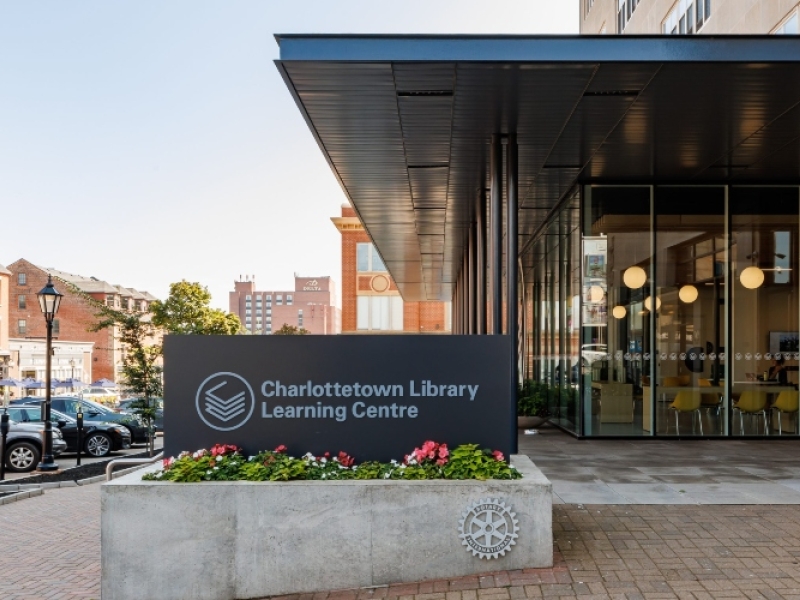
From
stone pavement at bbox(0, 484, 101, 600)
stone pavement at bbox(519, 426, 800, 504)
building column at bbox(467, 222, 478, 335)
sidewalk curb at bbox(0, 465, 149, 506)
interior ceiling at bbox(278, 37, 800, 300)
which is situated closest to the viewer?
stone pavement at bbox(0, 484, 101, 600)

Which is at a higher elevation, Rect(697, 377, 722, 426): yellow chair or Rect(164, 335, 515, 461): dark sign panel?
Rect(164, 335, 515, 461): dark sign panel

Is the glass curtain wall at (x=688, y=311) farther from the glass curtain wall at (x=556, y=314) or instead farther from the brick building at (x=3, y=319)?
the brick building at (x=3, y=319)

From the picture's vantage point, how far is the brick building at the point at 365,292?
2421 inches

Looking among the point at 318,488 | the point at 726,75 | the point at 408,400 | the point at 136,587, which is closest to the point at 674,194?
the point at 726,75

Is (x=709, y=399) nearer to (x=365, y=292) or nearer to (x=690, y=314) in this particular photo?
(x=690, y=314)

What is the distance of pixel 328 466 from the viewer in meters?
6.44

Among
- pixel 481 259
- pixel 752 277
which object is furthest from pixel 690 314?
pixel 481 259

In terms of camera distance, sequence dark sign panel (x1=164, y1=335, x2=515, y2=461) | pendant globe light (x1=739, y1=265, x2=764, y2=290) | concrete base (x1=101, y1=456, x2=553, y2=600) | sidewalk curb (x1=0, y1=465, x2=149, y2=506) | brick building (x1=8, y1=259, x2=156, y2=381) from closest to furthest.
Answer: concrete base (x1=101, y1=456, x2=553, y2=600) → dark sign panel (x1=164, y1=335, x2=515, y2=461) → sidewalk curb (x1=0, y1=465, x2=149, y2=506) → pendant globe light (x1=739, y1=265, x2=764, y2=290) → brick building (x1=8, y1=259, x2=156, y2=381)

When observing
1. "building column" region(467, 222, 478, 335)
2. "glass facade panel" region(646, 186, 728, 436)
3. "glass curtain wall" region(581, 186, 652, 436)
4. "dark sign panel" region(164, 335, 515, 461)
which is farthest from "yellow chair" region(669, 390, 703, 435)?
"dark sign panel" region(164, 335, 515, 461)

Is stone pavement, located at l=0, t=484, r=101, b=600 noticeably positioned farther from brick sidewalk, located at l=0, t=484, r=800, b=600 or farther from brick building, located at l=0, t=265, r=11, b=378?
brick building, located at l=0, t=265, r=11, b=378

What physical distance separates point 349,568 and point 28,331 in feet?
261

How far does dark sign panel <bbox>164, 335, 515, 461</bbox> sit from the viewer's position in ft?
21.9

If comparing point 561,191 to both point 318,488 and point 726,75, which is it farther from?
point 318,488

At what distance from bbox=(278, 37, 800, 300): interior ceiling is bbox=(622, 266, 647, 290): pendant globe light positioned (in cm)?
163
